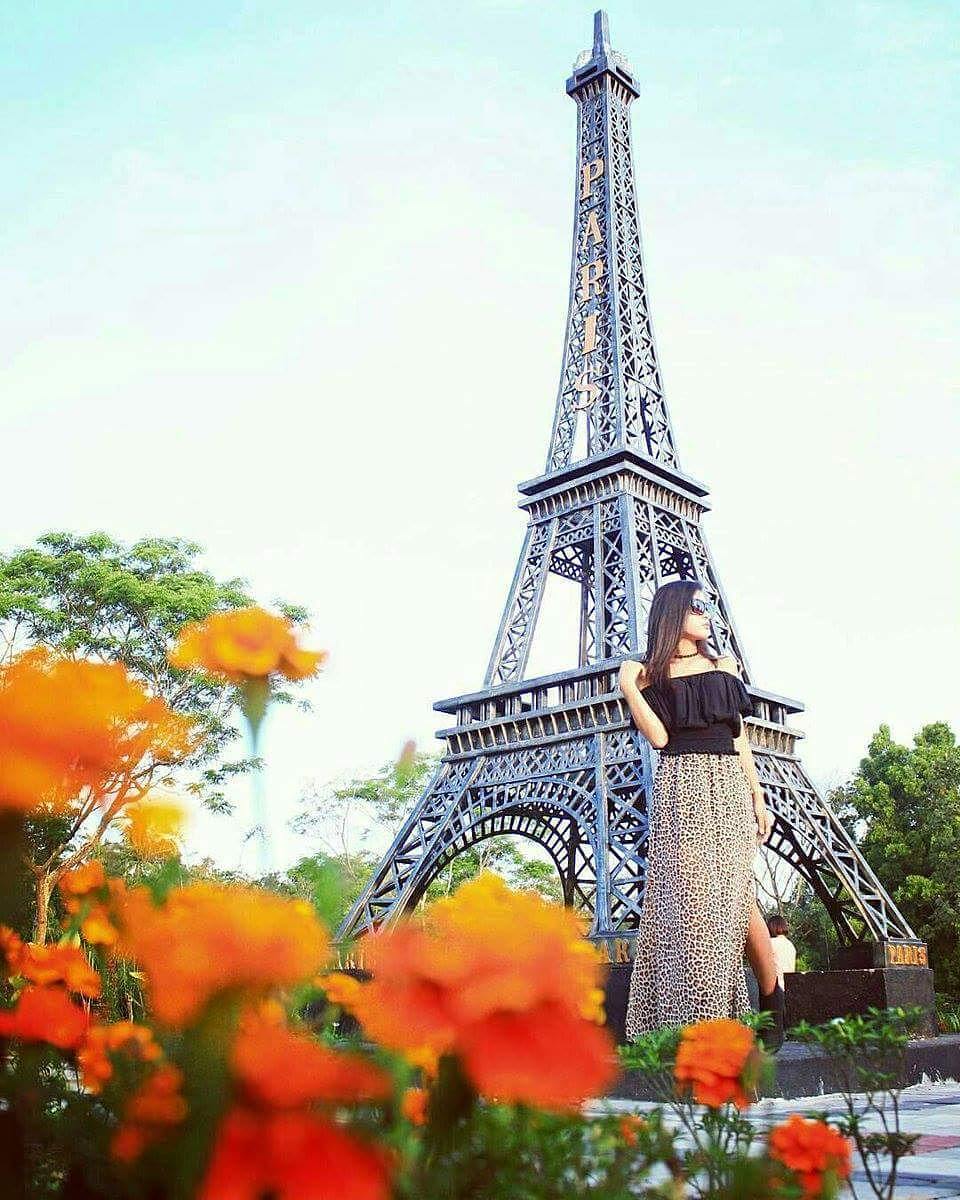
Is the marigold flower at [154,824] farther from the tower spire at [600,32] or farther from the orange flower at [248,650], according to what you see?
the tower spire at [600,32]

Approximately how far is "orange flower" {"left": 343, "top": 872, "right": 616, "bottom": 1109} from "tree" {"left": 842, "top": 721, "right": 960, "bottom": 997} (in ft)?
98.0

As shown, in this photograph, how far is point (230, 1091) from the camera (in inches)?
31.1

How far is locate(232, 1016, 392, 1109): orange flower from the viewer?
0.71 m

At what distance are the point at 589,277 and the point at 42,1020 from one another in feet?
99.0

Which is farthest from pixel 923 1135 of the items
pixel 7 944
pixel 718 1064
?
pixel 7 944

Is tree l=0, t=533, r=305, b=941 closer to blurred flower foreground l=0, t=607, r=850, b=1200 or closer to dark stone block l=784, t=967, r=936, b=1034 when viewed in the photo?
dark stone block l=784, t=967, r=936, b=1034

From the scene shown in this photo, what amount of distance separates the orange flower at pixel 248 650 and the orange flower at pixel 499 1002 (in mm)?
438

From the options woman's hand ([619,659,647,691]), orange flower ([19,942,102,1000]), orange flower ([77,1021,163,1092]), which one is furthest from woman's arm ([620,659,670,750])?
orange flower ([77,1021,163,1092])

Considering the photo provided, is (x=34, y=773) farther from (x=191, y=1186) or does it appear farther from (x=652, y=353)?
(x=652, y=353)

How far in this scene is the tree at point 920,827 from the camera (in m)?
28.2

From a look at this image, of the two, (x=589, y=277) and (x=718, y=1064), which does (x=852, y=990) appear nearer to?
(x=718, y=1064)

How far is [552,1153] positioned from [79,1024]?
72 cm

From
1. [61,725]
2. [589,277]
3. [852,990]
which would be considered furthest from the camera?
[589,277]

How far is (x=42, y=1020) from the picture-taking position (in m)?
1.45
